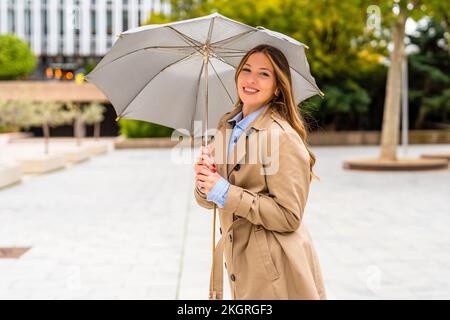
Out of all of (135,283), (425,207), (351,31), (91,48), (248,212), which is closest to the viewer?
(248,212)

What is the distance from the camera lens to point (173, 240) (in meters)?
8.44

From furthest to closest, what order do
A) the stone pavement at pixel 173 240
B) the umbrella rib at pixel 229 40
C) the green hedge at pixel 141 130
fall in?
A: the green hedge at pixel 141 130 < the stone pavement at pixel 173 240 < the umbrella rib at pixel 229 40

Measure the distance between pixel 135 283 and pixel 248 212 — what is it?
3885mm

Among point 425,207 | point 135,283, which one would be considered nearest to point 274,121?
point 135,283

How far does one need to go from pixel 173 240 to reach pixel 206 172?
5996mm

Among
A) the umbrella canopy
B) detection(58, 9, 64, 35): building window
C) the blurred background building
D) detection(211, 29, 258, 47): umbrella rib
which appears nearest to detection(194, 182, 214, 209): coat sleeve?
the umbrella canopy

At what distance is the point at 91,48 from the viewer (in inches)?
2886

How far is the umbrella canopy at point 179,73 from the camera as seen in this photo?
117 inches

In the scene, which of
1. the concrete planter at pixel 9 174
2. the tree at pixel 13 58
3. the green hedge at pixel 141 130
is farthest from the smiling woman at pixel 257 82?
the tree at pixel 13 58

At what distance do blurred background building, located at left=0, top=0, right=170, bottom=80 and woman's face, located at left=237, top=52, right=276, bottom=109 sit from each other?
2769 inches

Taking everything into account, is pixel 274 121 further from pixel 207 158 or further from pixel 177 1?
pixel 177 1

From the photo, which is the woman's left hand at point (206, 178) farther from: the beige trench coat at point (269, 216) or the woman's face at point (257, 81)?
the woman's face at point (257, 81)

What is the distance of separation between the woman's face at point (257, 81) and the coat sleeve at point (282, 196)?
9.8 inches

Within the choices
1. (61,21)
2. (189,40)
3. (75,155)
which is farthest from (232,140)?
(61,21)
